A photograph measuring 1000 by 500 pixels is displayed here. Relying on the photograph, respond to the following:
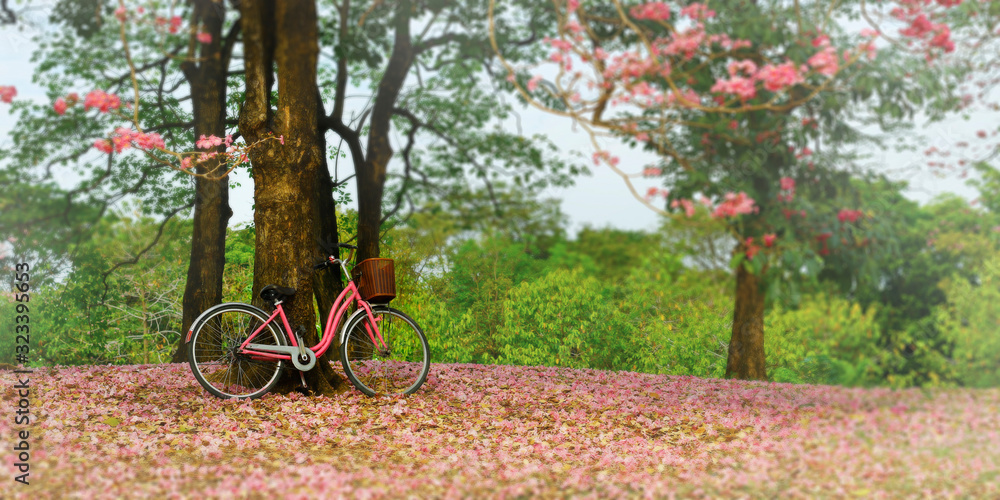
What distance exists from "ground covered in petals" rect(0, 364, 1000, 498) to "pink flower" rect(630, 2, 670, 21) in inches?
150

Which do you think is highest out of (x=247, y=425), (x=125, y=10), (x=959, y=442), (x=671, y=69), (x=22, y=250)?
(x=125, y=10)

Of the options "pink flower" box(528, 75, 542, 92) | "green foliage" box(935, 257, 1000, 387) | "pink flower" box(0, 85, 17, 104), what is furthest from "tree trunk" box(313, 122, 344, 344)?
"green foliage" box(935, 257, 1000, 387)

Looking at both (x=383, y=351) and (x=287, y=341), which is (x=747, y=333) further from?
(x=287, y=341)

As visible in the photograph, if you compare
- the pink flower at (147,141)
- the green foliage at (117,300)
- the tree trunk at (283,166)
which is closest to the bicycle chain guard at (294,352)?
the tree trunk at (283,166)

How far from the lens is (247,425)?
3867 millimetres

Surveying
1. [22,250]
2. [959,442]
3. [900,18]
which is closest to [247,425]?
[22,250]

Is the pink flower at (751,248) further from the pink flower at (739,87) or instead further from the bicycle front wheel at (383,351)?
the bicycle front wheel at (383,351)

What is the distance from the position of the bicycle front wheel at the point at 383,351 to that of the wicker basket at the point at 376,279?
0.52 feet

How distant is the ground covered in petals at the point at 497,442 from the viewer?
117 inches

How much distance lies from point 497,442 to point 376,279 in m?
1.45

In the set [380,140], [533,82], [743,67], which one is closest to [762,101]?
[743,67]

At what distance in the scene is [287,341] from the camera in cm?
445

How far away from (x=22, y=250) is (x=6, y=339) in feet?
2.99

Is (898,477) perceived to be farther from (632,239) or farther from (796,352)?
(632,239)
